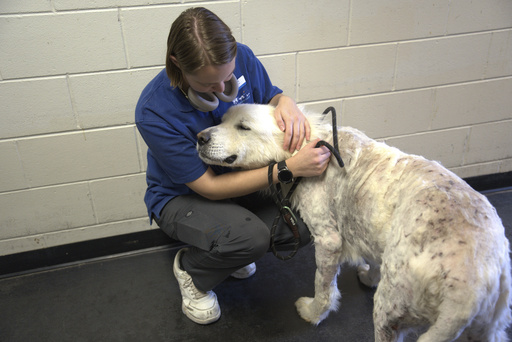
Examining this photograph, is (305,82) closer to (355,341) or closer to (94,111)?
(94,111)

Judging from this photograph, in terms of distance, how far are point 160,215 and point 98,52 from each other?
2.85 ft

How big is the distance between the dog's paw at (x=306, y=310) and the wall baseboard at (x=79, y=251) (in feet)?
3.03

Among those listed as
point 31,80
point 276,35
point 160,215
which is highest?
point 276,35

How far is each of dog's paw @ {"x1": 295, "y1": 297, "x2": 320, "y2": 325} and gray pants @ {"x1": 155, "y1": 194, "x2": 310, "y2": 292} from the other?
278mm

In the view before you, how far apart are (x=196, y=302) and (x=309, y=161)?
0.92 metres

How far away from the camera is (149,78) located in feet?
6.66

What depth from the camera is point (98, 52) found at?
6.27ft

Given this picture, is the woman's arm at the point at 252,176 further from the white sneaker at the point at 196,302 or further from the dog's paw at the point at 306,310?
the dog's paw at the point at 306,310

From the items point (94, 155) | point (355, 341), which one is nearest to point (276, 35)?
point (94, 155)

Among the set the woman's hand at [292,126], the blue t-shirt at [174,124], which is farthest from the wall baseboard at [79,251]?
the woman's hand at [292,126]

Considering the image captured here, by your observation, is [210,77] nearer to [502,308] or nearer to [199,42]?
[199,42]

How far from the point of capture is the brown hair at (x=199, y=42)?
132cm

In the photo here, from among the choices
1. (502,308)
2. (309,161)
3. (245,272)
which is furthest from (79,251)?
(502,308)

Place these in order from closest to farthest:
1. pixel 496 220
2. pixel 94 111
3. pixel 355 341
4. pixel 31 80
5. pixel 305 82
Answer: pixel 496 220, pixel 355 341, pixel 31 80, pixel 94 111, pixel 305 82
